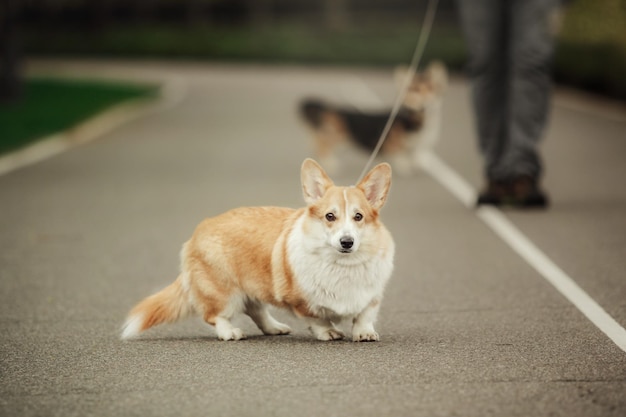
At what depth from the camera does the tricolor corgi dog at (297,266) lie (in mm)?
6051

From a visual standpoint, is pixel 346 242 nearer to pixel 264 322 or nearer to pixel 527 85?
pixel 264 322

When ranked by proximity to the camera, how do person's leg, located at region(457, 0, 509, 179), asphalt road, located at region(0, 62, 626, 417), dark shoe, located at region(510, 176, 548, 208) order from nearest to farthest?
asphalt road, located at region(0, 62, 626, 417) < person's leg, located at region(457, 0, 509, 179) < dark shoe, located at region(510, 176, 548, 208)

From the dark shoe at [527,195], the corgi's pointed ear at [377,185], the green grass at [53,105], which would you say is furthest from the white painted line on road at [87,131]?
the corgi's pointed ear at [377,185]

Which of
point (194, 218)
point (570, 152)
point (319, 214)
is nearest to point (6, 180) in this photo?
point (194, 218)

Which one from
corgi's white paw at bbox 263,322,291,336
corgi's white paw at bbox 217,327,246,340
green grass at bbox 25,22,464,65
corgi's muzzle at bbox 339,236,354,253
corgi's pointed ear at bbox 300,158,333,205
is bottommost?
green grass at bbox 25,22,464,65

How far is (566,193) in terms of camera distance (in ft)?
40.0

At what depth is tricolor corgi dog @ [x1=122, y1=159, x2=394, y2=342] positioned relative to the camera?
605 centimetres

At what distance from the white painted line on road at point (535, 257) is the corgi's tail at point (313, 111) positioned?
1914 mm

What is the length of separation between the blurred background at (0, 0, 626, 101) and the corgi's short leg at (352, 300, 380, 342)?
25.4 metres

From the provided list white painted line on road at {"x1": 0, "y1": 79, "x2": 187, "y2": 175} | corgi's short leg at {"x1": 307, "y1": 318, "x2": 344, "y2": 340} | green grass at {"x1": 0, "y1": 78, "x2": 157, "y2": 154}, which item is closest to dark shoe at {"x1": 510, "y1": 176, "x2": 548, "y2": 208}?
corgi's short leg at {"x1": 307, "y1": 318, "x2": 344, "y2": 340}

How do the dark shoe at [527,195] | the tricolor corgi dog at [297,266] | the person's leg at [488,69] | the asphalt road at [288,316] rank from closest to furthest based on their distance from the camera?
1. the asphalt road at [288,316]
2. the tricolor corgi dog at [297,266]
3. the person's leg at [488,69]
4. the dark shoe at [527,195]

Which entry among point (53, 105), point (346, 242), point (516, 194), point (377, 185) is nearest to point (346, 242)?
point (346, 242)

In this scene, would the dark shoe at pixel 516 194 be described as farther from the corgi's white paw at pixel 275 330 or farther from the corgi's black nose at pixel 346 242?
the corgi's black nose at pixel 346 242

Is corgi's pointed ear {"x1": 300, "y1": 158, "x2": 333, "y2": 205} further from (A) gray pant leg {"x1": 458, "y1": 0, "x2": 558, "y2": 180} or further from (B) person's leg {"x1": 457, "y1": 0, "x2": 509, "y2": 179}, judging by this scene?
(B) person's leg {"x1": 457, "y1": 0, "x2": 509, "y2": 179}
